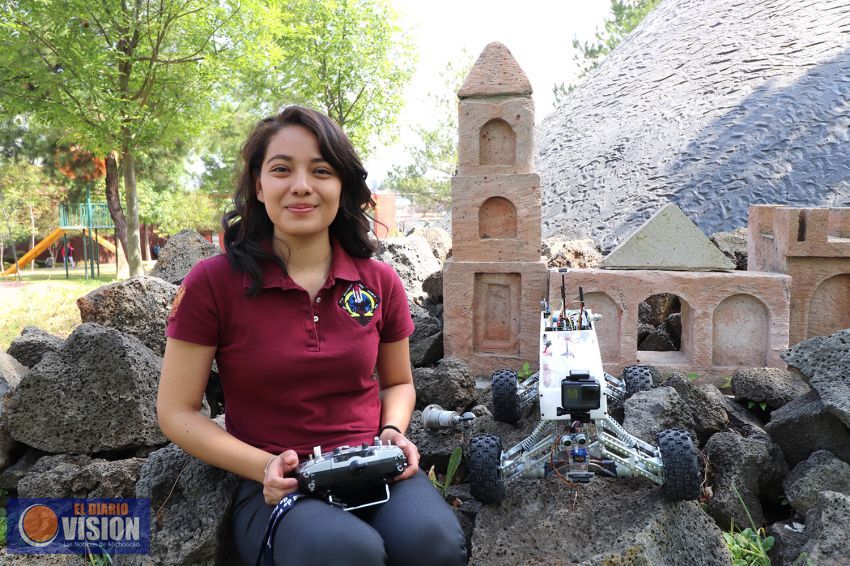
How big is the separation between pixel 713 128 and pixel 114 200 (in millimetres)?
12365

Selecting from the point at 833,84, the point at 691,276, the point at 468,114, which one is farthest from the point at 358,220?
the point at 833,84

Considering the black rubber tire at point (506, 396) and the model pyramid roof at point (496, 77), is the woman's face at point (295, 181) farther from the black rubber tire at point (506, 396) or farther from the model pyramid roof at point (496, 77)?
the model pyramid roof at point (496, 77)

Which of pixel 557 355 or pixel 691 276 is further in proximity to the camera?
pixel 691 276

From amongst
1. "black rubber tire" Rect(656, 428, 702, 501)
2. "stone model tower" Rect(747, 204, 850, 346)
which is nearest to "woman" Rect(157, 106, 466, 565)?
"black rubber tire" Rect(656, 428, 702, 501)

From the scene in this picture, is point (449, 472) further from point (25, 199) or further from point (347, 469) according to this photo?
point (25, 199)

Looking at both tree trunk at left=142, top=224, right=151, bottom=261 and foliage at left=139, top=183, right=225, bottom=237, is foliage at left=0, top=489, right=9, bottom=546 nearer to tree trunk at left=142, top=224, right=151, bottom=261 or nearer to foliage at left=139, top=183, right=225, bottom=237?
foliage at left=139, top=183, right=225, bottom=237

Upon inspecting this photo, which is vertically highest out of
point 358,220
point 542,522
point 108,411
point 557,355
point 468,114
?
point 468,114

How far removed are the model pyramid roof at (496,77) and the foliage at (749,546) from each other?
322cm

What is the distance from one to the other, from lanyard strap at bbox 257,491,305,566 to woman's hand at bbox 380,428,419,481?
13.1 inches

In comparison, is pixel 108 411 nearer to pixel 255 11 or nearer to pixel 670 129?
pixel 670 129

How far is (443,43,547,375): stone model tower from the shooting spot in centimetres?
508

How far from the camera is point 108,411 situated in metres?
3.43

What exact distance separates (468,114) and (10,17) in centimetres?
996

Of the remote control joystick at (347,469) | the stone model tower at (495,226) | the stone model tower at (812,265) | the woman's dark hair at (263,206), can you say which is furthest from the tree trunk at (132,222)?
the remote control joystick at (347,469)
